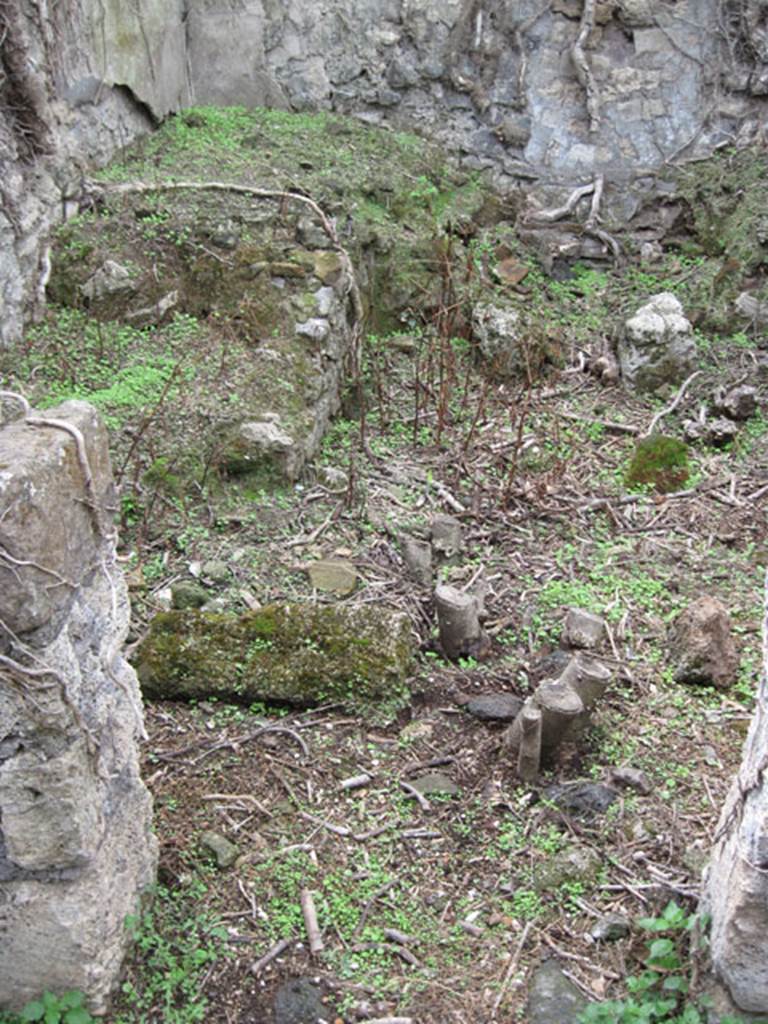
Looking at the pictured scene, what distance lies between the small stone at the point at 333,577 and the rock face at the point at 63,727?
159 centimetres

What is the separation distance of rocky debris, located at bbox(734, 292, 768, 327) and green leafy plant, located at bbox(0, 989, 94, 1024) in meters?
6.03

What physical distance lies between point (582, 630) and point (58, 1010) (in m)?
2.33

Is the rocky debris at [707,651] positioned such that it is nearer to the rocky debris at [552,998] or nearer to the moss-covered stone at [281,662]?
the moss-covered stone at [281,662]

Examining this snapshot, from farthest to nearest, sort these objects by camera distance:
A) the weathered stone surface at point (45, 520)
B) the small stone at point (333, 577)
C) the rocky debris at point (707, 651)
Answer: the small stone at point (333, 577), the rocky debris at point (707, 651), the weathered stone surface at point (45, 520)

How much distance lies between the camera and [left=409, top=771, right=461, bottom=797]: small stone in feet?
10.9

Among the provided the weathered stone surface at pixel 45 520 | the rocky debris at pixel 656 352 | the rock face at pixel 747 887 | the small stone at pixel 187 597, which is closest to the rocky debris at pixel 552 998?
the rock face at pixel 747 887

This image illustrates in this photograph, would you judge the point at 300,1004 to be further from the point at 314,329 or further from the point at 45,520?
the point at 314,329

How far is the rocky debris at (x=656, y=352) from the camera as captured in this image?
20.6 feet

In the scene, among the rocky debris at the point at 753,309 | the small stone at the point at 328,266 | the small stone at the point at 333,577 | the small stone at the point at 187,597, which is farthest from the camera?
the rocky debris at the point at 753,309

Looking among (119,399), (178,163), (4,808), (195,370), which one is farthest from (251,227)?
(4,808)

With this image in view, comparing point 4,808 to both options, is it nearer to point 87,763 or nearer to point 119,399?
point 87,763

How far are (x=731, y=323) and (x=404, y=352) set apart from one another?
233 cm

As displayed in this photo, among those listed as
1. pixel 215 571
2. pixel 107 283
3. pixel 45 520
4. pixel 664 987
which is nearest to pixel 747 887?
pixel 664 987

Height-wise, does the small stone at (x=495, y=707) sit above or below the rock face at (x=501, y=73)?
below
